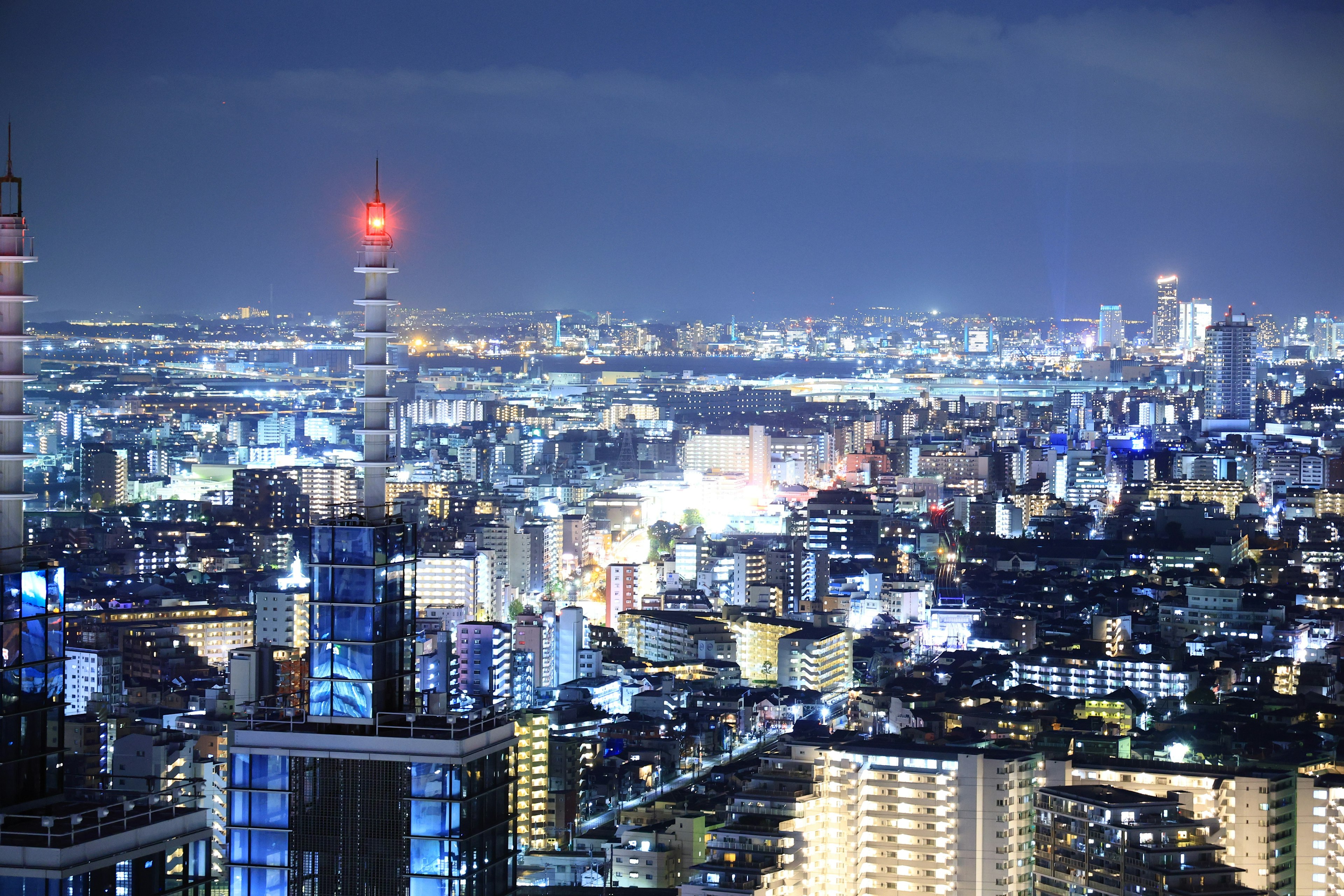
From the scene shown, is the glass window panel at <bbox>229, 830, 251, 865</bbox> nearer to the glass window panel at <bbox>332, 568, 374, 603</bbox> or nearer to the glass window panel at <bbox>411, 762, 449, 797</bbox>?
the glass window panel at <bbox>411, 762, 449, 797</bbox>

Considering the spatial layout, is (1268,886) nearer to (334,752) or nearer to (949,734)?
(949,734)

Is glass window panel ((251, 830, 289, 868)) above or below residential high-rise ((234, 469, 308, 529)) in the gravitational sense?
below

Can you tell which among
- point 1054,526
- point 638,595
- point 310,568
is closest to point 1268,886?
point 310,568

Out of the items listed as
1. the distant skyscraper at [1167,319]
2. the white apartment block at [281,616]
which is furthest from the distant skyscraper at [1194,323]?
the white apartment block at [281,616]

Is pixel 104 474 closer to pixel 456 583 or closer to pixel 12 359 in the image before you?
pixel 456 583

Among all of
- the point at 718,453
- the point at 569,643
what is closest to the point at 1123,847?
the point at 569,643

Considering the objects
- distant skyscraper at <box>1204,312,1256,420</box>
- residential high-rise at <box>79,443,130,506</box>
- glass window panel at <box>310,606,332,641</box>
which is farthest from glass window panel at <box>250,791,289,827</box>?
distant skyscraper at <box>1204,312,1256,420</box>
